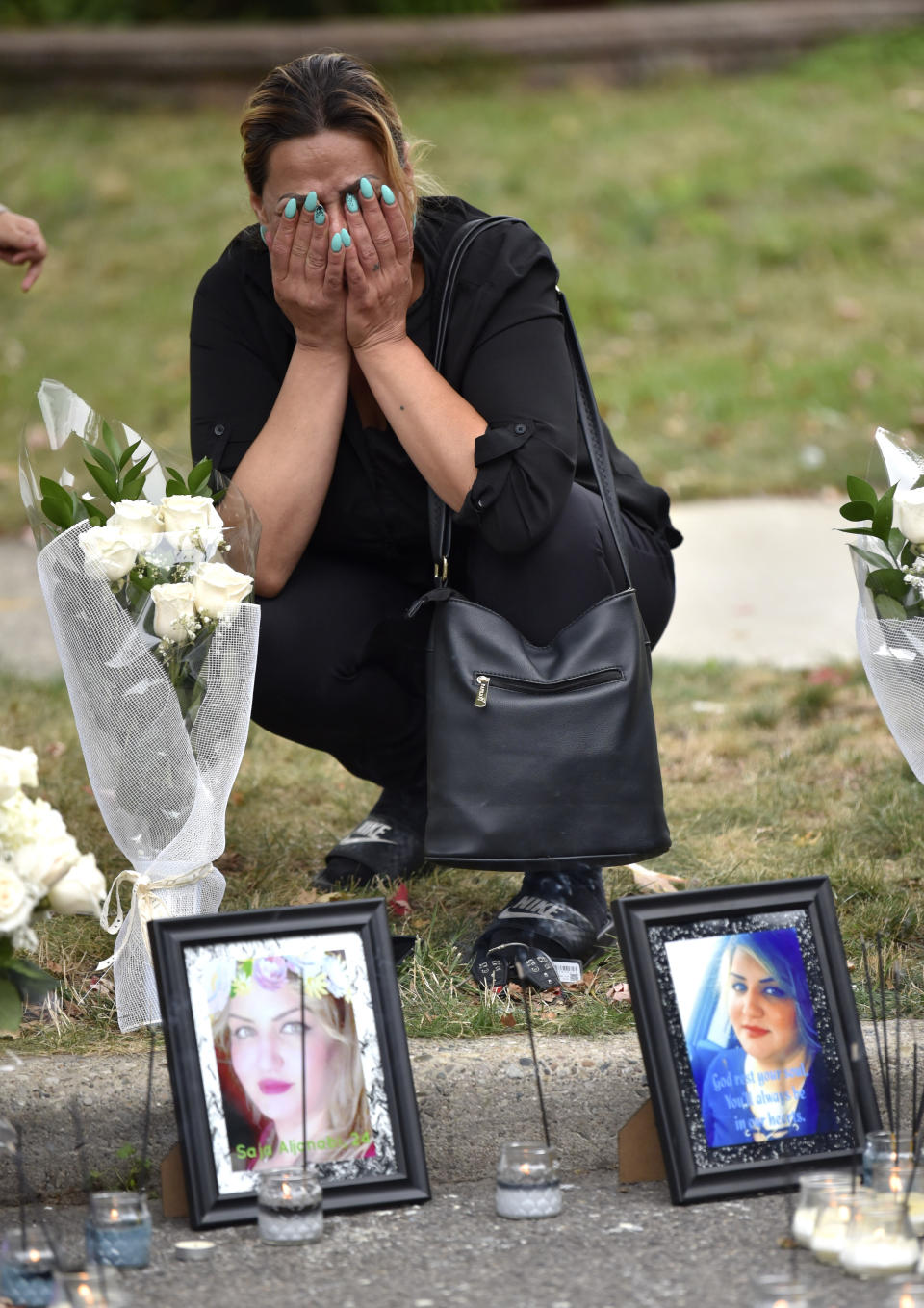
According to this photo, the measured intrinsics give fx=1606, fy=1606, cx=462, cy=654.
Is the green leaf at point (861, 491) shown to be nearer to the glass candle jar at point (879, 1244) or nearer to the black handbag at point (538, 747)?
the black handbag at point (538, 747)

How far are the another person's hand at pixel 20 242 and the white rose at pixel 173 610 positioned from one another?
1.08m

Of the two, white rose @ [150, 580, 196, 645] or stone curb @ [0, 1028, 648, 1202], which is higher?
white rose @ [150, 580, 196, 645]

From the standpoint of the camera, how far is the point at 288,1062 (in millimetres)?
2008

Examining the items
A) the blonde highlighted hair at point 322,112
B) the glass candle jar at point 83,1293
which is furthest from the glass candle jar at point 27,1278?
the blonde highlighted hair at point 322,112

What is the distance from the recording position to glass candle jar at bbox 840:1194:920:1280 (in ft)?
5.83

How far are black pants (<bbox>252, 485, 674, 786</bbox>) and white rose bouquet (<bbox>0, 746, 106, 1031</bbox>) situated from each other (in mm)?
861

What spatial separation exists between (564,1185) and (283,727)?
3.17ft

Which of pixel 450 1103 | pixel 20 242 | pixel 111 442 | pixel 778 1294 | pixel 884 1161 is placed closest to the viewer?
pixel 778 1294

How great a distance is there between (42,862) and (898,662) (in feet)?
4.07

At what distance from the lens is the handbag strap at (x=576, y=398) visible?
8.30 ft

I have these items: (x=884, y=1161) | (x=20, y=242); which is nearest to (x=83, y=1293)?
(x=884, y=1161)

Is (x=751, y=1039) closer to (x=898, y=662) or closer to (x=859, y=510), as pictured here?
(x=898, y=662)

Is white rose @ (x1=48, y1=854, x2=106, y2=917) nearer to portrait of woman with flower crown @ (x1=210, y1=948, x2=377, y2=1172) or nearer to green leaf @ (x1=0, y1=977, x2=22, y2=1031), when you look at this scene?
green leaf @ (x1=0, y1=977, x2=22, y2=1031)

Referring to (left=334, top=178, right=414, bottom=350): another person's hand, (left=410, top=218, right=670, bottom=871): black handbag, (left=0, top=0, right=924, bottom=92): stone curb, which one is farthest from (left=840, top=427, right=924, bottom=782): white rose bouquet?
(left=0, top=0, right=924, bottom=92): stone curb
